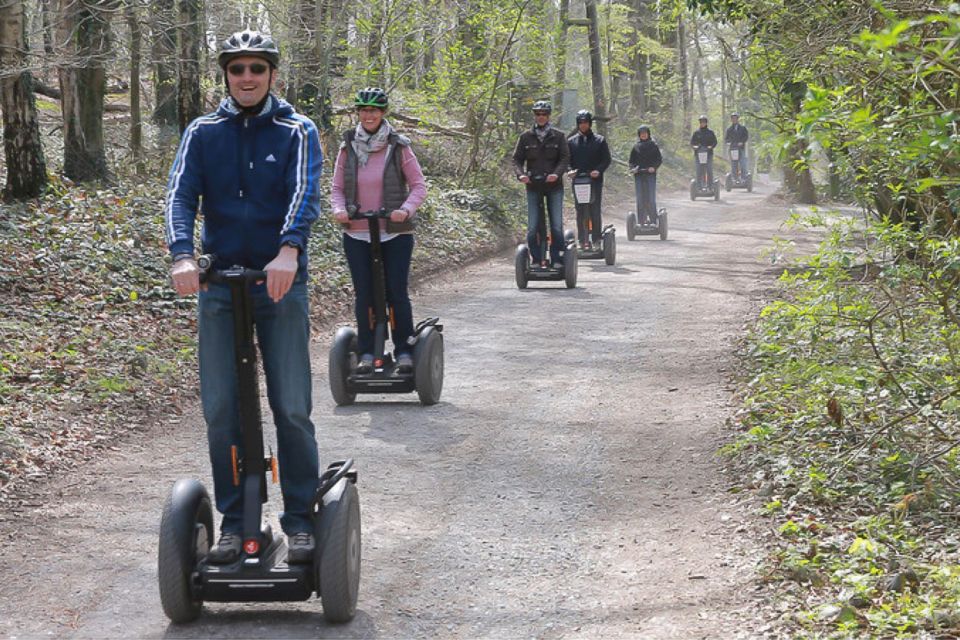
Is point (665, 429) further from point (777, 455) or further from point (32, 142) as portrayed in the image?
point (32, 142)

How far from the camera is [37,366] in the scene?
958 centimetres

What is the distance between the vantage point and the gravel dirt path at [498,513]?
5094 millimetres

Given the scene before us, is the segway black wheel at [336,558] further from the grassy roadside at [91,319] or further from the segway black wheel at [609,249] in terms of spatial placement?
the segway black wheel at [609,249]

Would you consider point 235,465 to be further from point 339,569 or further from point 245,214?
point 245,214

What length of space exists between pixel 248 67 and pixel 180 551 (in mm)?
1932

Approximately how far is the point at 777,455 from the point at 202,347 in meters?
3.74

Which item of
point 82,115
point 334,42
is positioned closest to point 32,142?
point 82,115

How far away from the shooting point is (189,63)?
18.4 metres

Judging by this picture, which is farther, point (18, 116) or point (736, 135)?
point (736, 135)

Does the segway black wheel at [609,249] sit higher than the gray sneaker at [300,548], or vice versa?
the segway black wheel at [609,249]

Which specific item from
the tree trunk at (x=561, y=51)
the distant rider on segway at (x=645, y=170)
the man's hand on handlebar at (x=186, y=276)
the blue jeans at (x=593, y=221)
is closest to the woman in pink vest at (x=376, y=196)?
→ the man's hand on handlebar at (x=186, y=276)

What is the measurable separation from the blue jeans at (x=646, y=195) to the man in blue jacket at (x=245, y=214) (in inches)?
739

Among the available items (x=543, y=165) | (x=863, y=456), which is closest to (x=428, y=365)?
(x=863, y=456)

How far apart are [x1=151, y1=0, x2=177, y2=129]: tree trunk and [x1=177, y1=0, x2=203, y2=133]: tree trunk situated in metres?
0.16
